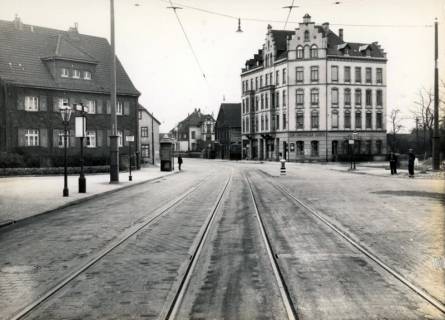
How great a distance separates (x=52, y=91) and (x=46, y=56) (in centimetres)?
345

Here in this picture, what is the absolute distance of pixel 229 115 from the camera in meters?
99.0

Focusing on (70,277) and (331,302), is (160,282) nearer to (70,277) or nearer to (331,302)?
(70,277)

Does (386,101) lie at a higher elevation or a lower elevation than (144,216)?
higher

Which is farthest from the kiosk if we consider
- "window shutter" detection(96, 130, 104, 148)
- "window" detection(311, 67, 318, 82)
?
"window" detection(311, 67, 318, 82)

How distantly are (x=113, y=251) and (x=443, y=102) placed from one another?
120ft

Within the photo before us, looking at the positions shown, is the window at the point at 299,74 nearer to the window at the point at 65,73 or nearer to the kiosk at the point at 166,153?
the kiosk at the point at 166,153

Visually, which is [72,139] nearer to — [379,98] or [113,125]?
[113,125]

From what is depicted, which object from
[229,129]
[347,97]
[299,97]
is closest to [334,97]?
[347,97]

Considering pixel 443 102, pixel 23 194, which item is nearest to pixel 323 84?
pixel 443 102

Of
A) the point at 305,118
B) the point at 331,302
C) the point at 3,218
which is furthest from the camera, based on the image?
the point at 305,118

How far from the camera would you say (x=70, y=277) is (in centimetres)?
724

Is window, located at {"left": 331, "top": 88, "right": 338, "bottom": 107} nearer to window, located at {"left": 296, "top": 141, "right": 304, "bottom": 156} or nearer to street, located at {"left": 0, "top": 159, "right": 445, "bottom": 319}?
window, located at {"left": 296, "top": 141, "right": 304, "bottom": 156}

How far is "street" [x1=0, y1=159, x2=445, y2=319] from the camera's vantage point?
583 centimetres

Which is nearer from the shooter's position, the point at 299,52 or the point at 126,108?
the point at 126,108
